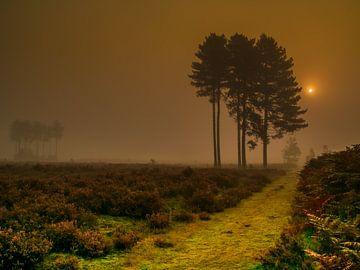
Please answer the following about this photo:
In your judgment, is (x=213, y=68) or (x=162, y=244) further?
(x=213, y=68)

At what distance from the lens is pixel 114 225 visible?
1123 cm

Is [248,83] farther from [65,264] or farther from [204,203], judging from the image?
[65,264]

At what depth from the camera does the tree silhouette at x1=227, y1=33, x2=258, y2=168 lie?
41.7 m

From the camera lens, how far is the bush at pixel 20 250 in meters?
7.24

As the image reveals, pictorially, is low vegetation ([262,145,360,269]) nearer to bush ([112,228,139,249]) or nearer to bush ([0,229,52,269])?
bush ([112,228,139,249])

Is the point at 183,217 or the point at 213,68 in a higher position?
the point at 213,68

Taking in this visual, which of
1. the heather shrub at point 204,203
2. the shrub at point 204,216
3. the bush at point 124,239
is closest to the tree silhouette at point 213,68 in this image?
the heather shrub at point 204,203

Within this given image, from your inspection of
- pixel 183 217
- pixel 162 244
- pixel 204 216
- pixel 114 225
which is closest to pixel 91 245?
pixel 162 244

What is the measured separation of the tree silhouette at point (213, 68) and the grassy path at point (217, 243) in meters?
28.9

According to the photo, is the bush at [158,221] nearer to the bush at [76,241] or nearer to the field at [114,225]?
the field at [114,225]

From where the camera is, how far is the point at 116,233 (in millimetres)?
10078

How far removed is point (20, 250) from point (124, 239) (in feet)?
9.05

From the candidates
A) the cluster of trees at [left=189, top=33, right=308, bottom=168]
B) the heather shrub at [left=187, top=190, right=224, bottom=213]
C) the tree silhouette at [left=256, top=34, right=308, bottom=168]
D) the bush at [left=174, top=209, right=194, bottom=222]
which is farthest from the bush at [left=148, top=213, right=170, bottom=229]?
the tree silhouette at [left=256, top=34, right=308, bottom=168]

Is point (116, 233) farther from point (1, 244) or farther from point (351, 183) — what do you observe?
point (351, 183)
